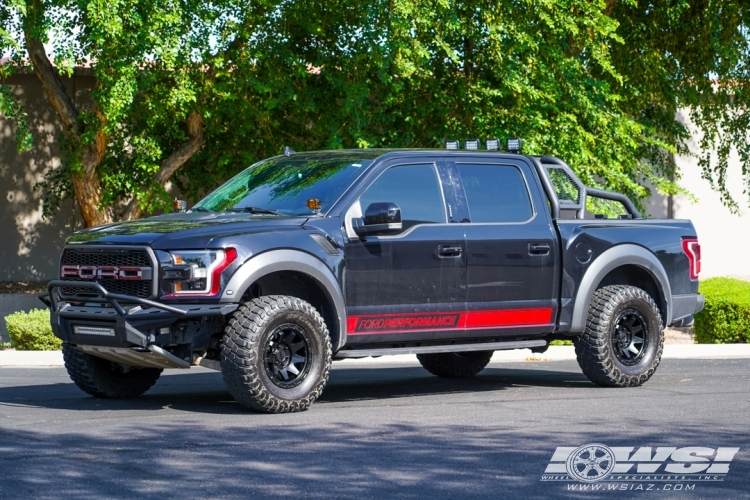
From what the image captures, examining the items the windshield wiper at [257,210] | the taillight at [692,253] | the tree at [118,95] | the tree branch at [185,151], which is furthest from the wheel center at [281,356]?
the tree branch at [185,151]

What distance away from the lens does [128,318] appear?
8305 mm

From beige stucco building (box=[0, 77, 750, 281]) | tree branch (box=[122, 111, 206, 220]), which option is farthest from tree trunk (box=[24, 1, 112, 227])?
beige stucco building (box=[0, 77, 750, 281])

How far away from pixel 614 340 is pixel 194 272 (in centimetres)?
415

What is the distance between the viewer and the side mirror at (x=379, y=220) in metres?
8.99

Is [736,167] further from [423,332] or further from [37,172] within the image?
[423,332]

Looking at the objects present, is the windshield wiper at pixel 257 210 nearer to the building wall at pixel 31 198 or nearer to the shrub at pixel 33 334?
the shrub at pixel 33 334

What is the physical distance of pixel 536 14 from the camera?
17.7 metres

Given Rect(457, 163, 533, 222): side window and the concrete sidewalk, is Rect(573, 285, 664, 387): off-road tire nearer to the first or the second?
Rect(457, 163, 533, 222): side window

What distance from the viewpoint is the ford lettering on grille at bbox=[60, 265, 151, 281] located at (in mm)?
8391

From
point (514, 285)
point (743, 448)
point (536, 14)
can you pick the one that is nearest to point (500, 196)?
point (514, 285)

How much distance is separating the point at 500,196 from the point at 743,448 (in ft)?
11.6

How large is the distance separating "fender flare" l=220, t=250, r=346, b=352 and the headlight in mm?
131

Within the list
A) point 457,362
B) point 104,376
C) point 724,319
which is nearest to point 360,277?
point 104,376

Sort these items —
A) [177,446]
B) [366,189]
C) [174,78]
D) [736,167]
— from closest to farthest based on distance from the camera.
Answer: [177,446] → [366,189] → [174,78] → [736,167]
